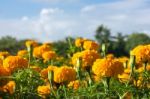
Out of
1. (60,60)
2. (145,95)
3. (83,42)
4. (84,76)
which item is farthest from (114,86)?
(60,60)

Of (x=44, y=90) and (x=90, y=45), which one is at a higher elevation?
(x=90, y=45)

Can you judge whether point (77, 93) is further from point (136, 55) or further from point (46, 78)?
point (136, 55)

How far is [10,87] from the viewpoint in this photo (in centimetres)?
486

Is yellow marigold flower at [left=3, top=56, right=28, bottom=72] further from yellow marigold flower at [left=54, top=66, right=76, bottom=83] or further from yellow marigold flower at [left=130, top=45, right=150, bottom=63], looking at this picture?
yellow marigold flower at [left=130, top=45, right=150, bottom=63]

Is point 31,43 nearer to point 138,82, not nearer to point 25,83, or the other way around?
Result: point 138,82

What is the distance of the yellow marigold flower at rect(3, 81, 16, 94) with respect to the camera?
474cm

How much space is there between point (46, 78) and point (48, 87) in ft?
0.55

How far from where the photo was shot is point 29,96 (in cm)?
471

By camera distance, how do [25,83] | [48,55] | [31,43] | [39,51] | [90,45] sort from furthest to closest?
[31,43]
[39,51]
[48,55]
[90,45]
[25,83]

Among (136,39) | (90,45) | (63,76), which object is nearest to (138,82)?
(63,76)

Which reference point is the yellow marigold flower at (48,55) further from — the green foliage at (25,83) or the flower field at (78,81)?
the green foliage at (25,83)

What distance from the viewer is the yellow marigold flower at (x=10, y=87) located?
4742 mm

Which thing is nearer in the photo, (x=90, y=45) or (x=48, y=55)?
(x=90, y=45)

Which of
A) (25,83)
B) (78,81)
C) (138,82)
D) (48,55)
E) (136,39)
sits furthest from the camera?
(136,39)
